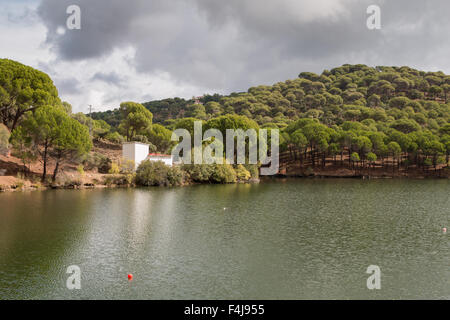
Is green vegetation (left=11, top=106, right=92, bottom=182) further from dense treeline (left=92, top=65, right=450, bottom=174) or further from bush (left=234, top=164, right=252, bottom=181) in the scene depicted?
dense treeline (left=92, top=65, right=450, bottom=174)

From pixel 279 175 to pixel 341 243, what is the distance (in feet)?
239

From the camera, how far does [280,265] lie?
18.7m

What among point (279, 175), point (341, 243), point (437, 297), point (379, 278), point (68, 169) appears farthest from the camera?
point (279, 175)

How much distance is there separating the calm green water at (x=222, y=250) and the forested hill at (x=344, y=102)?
266 ft

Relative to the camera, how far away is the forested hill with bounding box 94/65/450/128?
121 m

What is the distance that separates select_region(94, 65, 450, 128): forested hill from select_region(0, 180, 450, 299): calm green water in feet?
266

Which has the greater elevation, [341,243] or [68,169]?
[68,169]

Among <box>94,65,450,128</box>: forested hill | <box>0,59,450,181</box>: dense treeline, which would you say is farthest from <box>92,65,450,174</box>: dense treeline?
<box>0,59,450,181</box>: dense treeline

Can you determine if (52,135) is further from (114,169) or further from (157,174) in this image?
(157,174)

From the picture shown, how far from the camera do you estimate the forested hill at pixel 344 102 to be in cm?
12075

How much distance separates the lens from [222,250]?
21.5 metres
